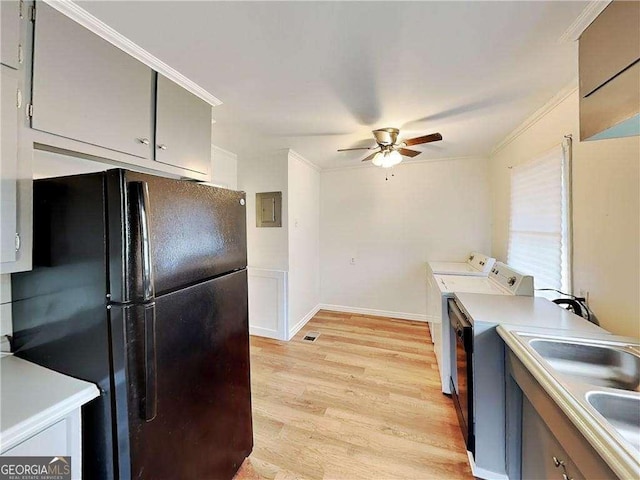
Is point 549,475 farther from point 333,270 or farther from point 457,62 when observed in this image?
point 333,270

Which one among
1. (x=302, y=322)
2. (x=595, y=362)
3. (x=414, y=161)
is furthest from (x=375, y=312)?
(x=595, y=362)

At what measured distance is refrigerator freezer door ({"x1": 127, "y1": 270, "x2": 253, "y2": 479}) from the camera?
969 mm

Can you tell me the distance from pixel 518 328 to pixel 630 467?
0.82 m

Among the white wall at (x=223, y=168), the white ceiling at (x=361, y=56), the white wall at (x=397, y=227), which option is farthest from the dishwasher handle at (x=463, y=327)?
the white wall at (x=223, y=168)

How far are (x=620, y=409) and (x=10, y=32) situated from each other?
256 centimetres

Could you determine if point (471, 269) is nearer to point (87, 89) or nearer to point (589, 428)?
point (589, 428)

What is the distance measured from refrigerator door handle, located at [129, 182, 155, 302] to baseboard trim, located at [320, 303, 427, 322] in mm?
3640

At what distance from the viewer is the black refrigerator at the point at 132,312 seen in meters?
0.90

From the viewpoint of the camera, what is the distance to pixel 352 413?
2010 mm

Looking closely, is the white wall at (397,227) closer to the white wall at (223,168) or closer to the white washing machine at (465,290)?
the white washing machine at (465,290)

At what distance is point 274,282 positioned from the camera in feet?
10.9

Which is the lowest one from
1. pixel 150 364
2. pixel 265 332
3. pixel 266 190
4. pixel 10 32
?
pixel 265 332

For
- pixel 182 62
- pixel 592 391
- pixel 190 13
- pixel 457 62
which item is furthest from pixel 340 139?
pixel 592 391

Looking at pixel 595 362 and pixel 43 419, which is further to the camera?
pixel 595 362
